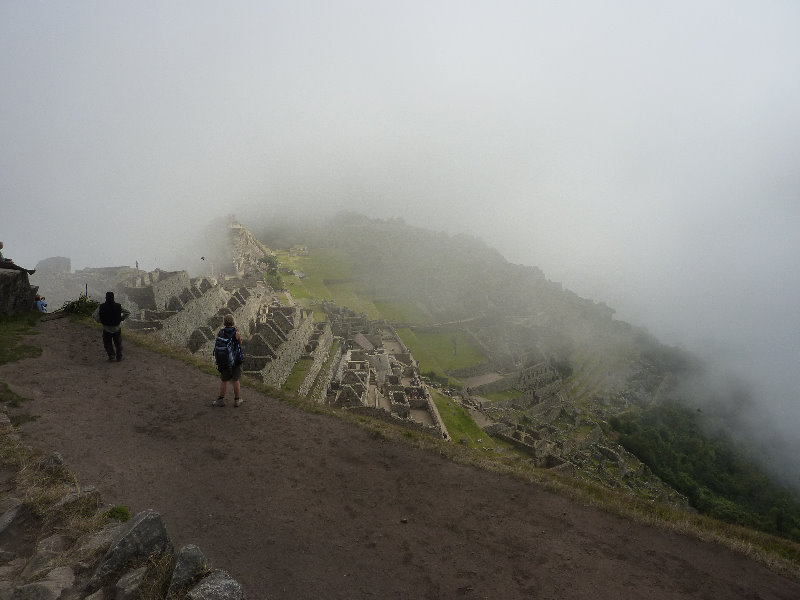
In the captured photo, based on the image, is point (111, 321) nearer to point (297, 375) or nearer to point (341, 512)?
point (341, 512)

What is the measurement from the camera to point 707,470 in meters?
61.2

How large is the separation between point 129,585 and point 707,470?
250ft

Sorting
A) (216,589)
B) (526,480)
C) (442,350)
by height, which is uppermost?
(526,480)

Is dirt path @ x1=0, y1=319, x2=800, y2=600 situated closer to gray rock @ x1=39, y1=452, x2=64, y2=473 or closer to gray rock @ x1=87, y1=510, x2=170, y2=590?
gray rock @ x1=39, y1=452, x2=64, y2=473

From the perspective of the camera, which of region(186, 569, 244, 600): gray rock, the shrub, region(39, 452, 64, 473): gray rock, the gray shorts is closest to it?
region(186, 569, 244, 600): gray rock

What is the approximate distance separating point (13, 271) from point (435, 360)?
2097 inches

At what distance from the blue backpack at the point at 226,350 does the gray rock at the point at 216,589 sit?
647cm

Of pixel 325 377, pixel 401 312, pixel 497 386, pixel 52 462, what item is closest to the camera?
pixel 52 462

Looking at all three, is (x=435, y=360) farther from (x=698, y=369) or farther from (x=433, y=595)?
(x=698, y=369)

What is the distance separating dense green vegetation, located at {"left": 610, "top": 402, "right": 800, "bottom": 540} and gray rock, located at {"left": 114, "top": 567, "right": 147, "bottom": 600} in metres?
56.6

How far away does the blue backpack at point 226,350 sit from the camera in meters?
11.1

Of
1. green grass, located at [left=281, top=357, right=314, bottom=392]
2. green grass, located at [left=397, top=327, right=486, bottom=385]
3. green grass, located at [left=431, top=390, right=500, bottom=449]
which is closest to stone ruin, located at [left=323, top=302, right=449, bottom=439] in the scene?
green grass, located at [left=431, top=390, right=500, bottom=449]

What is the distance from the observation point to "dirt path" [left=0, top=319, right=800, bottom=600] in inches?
268

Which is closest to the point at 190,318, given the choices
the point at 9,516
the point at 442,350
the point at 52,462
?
the point at 52,462
